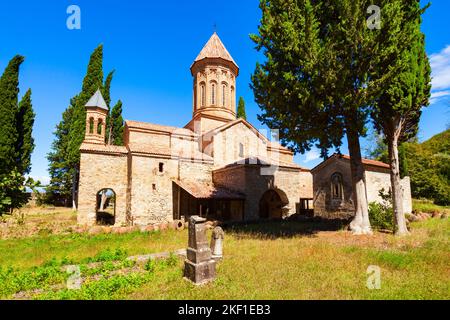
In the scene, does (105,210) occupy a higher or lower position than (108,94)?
lower

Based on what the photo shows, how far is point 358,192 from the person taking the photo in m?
10.6

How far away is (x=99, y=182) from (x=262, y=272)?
1434 cm

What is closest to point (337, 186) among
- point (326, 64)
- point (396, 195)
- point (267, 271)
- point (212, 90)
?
point (396, 195)

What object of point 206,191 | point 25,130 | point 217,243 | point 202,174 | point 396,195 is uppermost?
point 25,130

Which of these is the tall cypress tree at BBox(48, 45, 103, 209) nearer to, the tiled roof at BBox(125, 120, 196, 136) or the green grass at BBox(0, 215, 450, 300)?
the tiled roof at BBox(125, 120, 196, 136)

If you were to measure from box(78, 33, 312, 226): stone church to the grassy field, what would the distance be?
688cm

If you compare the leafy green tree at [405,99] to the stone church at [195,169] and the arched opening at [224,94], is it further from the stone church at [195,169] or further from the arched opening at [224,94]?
the arched opening at [224,94]

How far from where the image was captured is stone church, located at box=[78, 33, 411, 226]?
52.6ft

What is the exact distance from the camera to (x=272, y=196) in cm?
2027

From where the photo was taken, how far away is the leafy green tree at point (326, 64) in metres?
Answer: 8.47

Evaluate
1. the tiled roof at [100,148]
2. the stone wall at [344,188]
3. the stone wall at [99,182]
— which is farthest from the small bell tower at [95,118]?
the stone wall at [344,188]

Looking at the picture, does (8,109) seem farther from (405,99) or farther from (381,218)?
(381,218)
